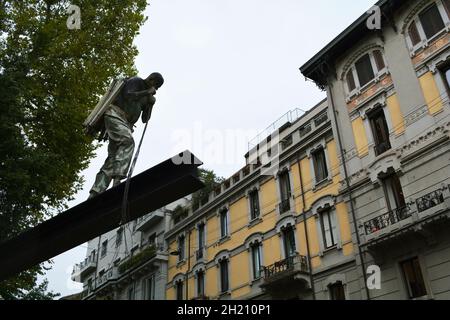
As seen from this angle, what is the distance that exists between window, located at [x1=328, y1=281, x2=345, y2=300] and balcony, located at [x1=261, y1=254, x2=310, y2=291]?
1154 millimetres

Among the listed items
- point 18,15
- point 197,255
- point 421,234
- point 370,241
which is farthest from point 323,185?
point 18,15

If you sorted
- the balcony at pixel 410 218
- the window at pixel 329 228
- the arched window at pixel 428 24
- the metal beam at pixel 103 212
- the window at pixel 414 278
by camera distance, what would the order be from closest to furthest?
1. the metal beam at pixel 103 212
2. the balcony at pixel 410 218
3. the window at pixel 414 278
4. the arched window at pixel 428 24
5. the window at pixel 329 228

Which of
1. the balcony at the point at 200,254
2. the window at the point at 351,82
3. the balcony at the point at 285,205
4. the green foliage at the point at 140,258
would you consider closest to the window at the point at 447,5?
the window at the point at 351,82

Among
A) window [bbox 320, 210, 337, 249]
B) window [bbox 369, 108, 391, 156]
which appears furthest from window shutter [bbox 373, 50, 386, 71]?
window [bbox 320, 210, 337, 249]

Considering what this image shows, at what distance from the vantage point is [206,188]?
3091 centimetres

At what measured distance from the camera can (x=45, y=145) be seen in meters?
13.2

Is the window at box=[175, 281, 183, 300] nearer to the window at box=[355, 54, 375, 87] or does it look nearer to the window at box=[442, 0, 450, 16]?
the window at box=[355, 54, 375, 87]

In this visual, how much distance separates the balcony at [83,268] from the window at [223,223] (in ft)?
65.5

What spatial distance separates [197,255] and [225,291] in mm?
4318

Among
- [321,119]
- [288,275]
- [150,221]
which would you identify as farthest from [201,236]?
[321,119]

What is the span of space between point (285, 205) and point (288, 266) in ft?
11.7

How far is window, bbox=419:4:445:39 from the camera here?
18.5m

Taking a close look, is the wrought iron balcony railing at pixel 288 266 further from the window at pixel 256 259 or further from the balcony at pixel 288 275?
the window at pixel 256 259

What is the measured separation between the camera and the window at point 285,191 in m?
23.4
